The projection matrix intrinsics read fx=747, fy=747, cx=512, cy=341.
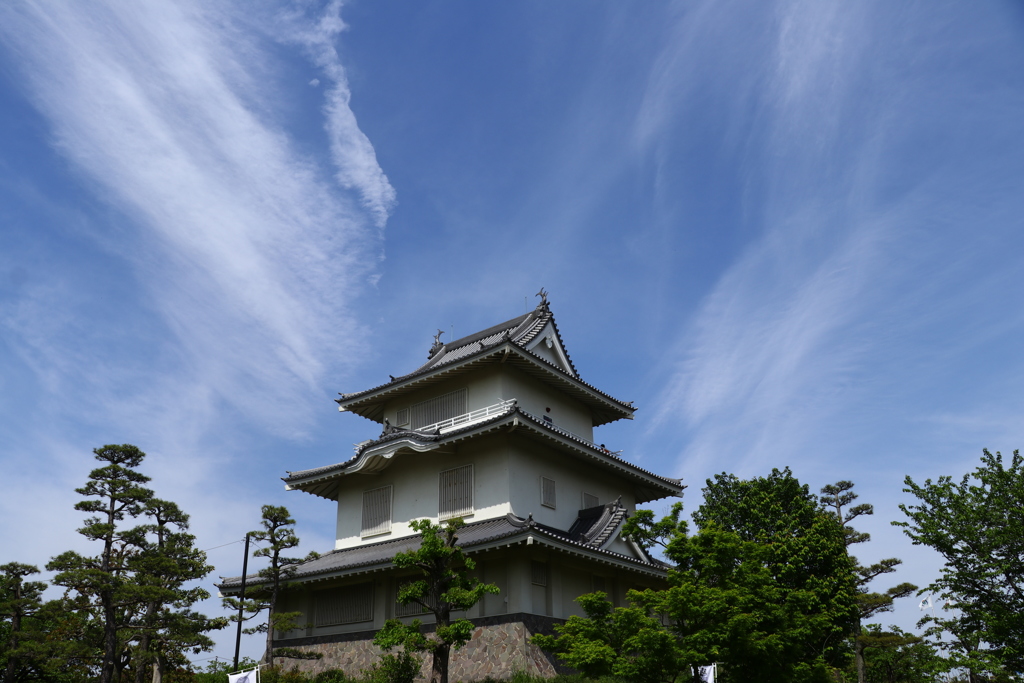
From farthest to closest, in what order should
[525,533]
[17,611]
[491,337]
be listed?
[491,337], [17,611], [525,533]

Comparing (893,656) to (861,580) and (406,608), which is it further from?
(406,608)

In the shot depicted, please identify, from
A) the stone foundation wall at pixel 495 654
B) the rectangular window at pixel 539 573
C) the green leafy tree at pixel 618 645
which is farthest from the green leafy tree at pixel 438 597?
the rectangular window at pixel 539 573

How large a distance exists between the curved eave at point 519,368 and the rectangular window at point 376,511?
13.2 feet

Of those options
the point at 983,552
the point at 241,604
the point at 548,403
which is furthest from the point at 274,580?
the point at 983,552

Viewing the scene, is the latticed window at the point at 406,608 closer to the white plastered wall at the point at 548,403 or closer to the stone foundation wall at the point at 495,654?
the stone foundation wall at the point at 495,654

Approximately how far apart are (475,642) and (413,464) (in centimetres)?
834

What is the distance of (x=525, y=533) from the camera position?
23297mm

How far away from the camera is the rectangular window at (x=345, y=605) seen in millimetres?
28125

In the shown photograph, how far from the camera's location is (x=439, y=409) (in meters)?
31.8

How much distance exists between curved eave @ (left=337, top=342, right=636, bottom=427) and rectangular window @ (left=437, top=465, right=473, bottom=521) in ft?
13.6

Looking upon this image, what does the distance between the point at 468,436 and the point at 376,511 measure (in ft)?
20.7

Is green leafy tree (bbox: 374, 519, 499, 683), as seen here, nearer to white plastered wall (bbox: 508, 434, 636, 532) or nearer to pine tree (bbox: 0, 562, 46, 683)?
white plastered wall (bbox: 508, 434, 636, 532)

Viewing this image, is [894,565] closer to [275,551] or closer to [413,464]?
[413,464]

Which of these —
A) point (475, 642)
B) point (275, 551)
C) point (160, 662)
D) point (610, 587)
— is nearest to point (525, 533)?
point (475, 642)
